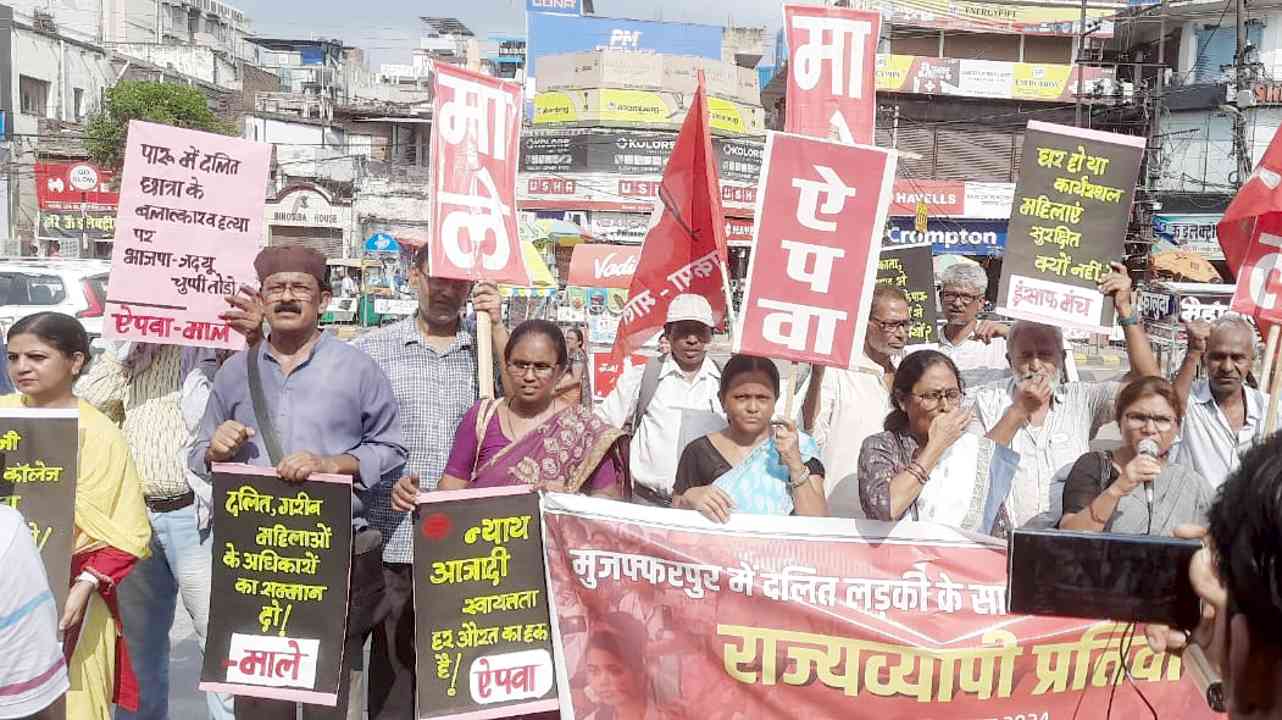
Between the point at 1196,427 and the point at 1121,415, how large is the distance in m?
1.01

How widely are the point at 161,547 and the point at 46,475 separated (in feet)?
3.32

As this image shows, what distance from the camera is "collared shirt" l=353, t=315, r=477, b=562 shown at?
161 inches

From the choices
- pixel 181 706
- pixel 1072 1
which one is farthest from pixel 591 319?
pixel 1072 1

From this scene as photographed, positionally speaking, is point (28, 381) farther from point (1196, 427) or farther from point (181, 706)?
point (1196, 427)

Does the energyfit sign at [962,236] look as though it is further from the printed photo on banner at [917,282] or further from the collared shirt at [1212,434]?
the collared shirt at [1212,434]

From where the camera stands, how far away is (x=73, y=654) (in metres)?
3.41

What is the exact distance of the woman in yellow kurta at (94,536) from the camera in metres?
3.39

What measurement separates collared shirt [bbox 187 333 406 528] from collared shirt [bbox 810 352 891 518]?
5.71ft

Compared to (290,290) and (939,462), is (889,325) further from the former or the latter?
(290,290)

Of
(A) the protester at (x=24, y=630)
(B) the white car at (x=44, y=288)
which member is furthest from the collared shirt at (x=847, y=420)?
(B) the white car at (x=44, y=288)

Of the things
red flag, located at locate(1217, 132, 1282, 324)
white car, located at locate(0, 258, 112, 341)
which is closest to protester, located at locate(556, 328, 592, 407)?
red flag, located at locate(1217, 132, 1282, 324)

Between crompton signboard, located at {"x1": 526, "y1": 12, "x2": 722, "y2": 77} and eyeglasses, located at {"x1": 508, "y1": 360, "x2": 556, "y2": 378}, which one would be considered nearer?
eyeglasses, located at {"x1": 508, "y1": 360, "x2": 556, "y2": 378}

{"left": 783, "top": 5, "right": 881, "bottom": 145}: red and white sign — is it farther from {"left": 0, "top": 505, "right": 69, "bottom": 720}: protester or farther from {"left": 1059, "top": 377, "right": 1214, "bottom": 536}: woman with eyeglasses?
{"left": 0, "top": 505, "right": 69, "bottom": 720}: protester

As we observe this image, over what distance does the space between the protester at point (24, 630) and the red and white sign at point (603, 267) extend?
12998 mm
